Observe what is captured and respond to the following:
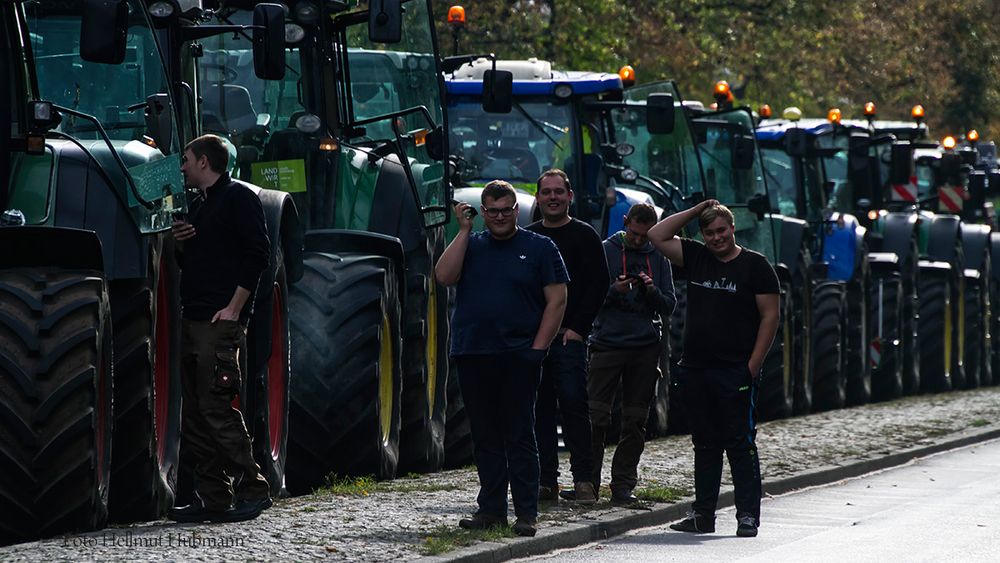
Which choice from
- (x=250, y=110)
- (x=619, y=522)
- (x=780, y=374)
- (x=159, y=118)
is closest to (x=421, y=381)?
(x=250, y=110)

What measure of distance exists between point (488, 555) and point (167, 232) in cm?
222

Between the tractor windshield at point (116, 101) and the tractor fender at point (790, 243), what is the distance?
44.1ft

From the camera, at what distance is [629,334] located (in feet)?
42.8

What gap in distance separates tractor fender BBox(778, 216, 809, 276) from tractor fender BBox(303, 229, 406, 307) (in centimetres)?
1045

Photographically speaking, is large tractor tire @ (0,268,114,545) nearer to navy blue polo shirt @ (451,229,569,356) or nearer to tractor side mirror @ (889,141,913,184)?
navy blue polo shirt @ (451,229,569,356)

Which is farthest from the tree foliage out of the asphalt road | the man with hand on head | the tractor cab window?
the man with hand on head

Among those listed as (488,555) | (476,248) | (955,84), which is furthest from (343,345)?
(955,84)

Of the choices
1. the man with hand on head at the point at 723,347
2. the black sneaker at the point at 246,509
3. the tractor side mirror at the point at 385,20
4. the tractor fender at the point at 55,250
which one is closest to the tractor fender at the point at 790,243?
the tractor side mirror at the point at 385,20

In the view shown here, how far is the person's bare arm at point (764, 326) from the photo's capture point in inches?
461

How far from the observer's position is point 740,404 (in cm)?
1184

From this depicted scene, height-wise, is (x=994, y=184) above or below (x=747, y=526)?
above

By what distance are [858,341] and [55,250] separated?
1726cm

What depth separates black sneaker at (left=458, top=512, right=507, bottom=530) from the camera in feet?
35.5

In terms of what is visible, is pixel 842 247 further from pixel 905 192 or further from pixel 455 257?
pixel 455 257
